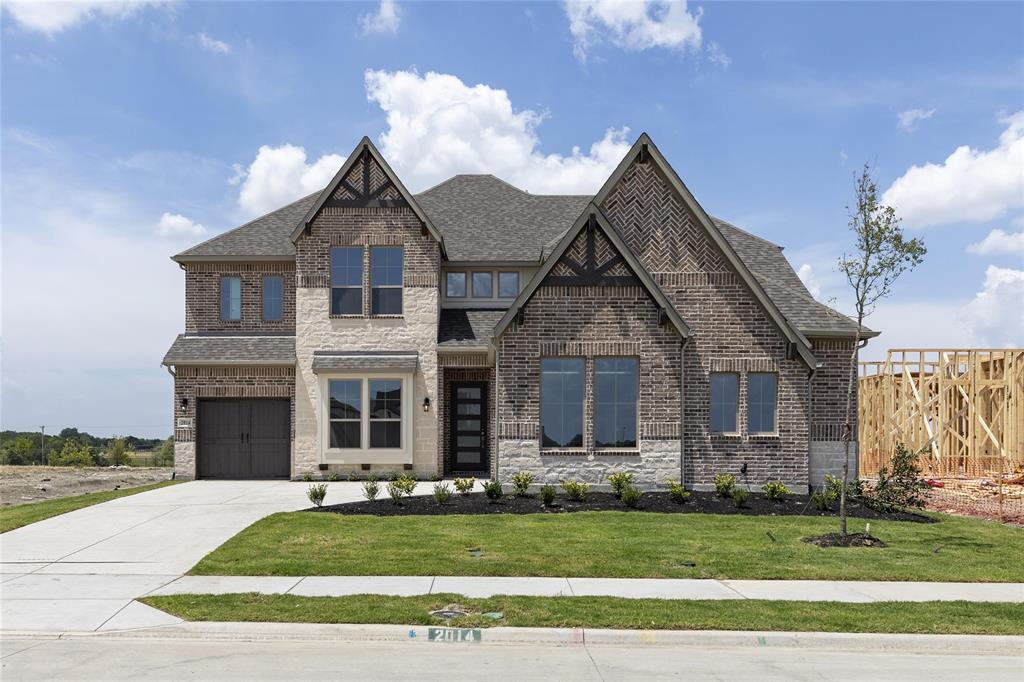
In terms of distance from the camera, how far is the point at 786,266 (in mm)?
24203

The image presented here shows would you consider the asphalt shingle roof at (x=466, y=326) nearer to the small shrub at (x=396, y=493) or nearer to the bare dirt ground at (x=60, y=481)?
the small shrub at (x=396, y=493)

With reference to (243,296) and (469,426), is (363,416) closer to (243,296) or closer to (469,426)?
(469,426)

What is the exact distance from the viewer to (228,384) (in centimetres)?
2273

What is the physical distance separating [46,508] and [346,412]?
7836mm

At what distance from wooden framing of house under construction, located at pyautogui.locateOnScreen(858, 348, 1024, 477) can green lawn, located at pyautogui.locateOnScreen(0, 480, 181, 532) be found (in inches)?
1183

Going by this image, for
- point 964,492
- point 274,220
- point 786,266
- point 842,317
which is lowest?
point 964,492

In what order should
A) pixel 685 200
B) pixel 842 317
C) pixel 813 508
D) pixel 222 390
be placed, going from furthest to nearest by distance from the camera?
1. pixel 222 390
2. pixel 842 317
3. pixel 685 200
4. pixel 813 508

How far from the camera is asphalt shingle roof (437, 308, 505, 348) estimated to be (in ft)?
72.6

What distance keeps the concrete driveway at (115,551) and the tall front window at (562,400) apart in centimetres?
487

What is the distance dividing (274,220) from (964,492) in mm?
23626

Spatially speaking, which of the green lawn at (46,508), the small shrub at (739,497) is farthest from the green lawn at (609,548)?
the green lawn at (46,508)

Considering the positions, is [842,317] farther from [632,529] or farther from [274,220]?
[274,220]

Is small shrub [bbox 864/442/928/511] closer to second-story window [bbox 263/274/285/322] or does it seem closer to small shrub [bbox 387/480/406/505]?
small shrub [bbox 387/480/406/505]

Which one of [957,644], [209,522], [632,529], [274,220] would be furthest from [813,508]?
[274,220]
